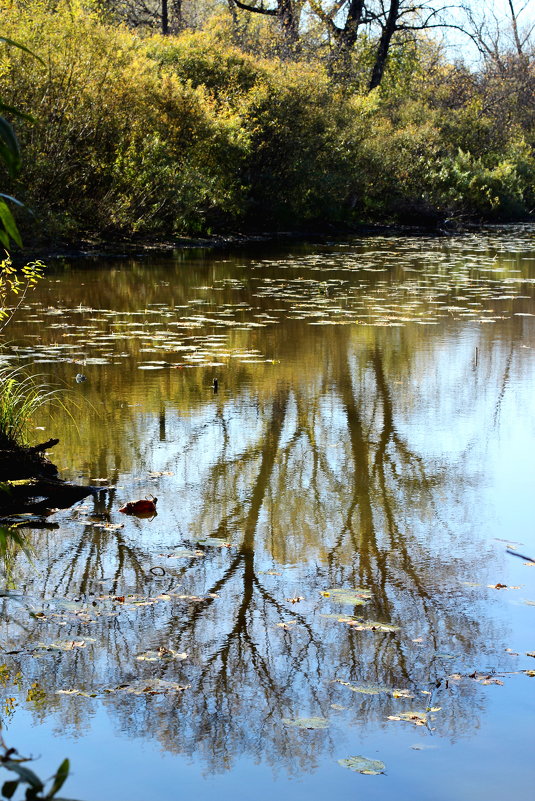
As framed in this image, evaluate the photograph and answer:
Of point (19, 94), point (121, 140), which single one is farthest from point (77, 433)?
point (121, 140)

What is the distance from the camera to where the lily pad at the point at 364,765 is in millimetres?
3348

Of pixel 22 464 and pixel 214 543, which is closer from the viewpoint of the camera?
pixel 214 543

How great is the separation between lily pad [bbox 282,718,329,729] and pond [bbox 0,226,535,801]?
1 centimetres

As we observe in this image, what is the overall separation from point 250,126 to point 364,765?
25721mm

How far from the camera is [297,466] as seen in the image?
22.3 feet

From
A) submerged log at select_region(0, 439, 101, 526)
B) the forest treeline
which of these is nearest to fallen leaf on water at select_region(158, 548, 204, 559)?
submerged log at select_region(0, 439, 101, 526)

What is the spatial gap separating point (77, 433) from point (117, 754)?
4.24m

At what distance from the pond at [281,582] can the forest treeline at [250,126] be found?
437 inches

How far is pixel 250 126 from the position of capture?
27672mm

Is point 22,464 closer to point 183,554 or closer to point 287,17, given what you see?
point 183,554

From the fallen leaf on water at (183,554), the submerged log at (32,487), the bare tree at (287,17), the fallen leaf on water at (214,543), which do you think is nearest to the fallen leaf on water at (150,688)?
the fallen leaf on water at (183,554)

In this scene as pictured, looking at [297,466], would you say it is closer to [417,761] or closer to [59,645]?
[59,645]

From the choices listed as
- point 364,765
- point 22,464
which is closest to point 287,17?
point 22,464

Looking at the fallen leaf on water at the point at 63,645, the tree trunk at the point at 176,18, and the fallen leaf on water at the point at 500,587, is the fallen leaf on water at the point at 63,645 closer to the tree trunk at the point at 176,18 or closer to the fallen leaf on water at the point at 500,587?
the fallen leaf on water at the point at 500,587
